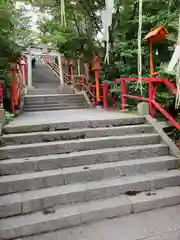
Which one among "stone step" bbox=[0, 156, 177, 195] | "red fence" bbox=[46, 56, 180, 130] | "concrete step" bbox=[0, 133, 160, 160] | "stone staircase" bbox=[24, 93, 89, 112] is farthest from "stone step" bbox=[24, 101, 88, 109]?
"stone step" bbox=[0, 156, 177, 195]

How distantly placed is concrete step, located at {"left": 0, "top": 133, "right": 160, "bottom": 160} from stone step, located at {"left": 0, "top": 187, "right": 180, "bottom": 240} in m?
0.95

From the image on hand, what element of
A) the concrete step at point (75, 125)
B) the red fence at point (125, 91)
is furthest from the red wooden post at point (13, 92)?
the red fence at point (125, 91)

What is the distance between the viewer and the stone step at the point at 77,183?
2645mm

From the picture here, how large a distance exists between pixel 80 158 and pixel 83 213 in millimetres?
913

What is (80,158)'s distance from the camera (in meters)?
3.31

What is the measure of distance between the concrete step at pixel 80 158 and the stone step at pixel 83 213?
666 millimetres

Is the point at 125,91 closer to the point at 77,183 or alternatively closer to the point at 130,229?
the point at 77,183

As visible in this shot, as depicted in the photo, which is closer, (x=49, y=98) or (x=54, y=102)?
(x=54, y=102)

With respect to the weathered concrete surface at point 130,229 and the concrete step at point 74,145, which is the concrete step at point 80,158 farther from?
the weathered concrete surface at point 130,229

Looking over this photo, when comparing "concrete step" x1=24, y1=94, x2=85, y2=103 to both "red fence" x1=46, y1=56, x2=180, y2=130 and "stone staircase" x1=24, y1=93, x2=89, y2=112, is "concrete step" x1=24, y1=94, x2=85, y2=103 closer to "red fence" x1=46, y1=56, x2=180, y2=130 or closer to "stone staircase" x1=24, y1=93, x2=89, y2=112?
"stone staircase" x1=24, y1=93, x2=89, y2=112

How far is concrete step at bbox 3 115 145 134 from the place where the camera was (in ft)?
12.4

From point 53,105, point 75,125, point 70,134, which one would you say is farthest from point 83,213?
point 53,105

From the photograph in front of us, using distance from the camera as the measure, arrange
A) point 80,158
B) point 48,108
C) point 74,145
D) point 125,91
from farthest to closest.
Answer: point 48,108 → point 125,91 → point 74,145 → point 80,158

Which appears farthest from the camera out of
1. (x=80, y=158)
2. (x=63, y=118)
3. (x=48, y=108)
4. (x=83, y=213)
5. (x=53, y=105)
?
(x=53, y=105)
